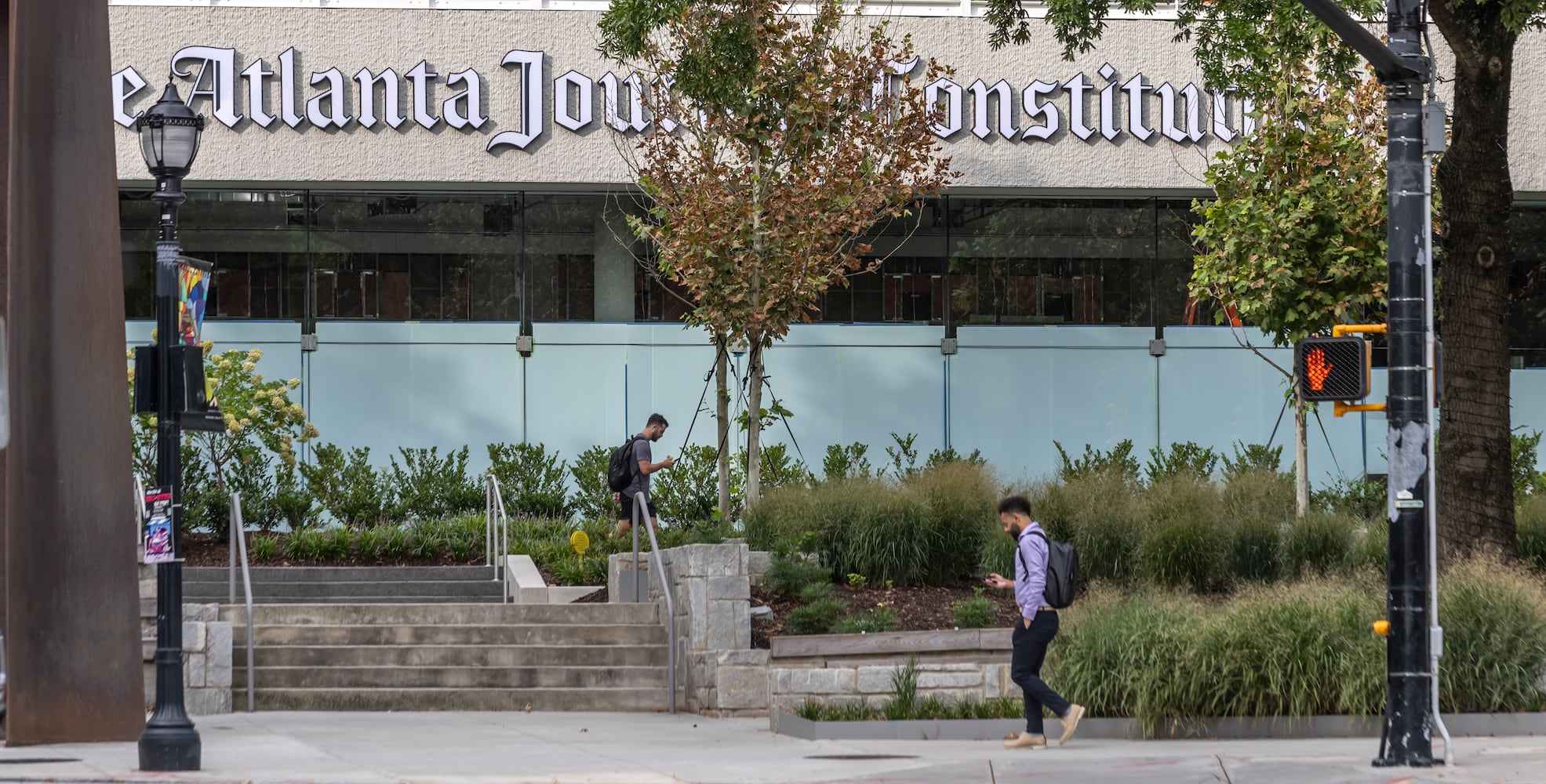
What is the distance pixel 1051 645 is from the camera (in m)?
11.8

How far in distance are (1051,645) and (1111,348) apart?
1247cm

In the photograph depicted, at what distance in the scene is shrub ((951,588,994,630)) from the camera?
13.0 metres

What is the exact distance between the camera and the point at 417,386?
23.0 m

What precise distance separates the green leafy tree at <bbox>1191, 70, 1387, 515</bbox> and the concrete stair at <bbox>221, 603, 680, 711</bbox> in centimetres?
690

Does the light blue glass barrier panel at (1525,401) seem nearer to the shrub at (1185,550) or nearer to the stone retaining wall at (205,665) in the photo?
the shrub at (1185,550)

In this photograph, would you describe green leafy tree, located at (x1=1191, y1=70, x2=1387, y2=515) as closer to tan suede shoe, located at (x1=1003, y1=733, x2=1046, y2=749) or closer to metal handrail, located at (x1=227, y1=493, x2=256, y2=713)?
tan suede shoe, located at (x1=1003, y1=733, x2=1046, y2=749)

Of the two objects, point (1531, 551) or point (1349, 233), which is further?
point (1349, 233)

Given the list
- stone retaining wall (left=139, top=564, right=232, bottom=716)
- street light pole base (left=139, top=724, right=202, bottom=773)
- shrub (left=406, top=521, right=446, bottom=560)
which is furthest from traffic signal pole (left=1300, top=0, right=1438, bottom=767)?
shrub (left=406, top=521, right=446, bottom=560)

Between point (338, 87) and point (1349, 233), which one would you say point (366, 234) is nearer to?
point (338, 87)

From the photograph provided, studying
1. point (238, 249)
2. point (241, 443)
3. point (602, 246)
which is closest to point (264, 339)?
point (238, 249)

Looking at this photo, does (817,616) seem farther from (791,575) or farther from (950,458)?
(950,458)

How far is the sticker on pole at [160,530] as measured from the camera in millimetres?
10148

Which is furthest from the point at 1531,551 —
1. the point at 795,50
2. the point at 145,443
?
the point at 145,443

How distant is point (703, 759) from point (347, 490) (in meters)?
11.6
